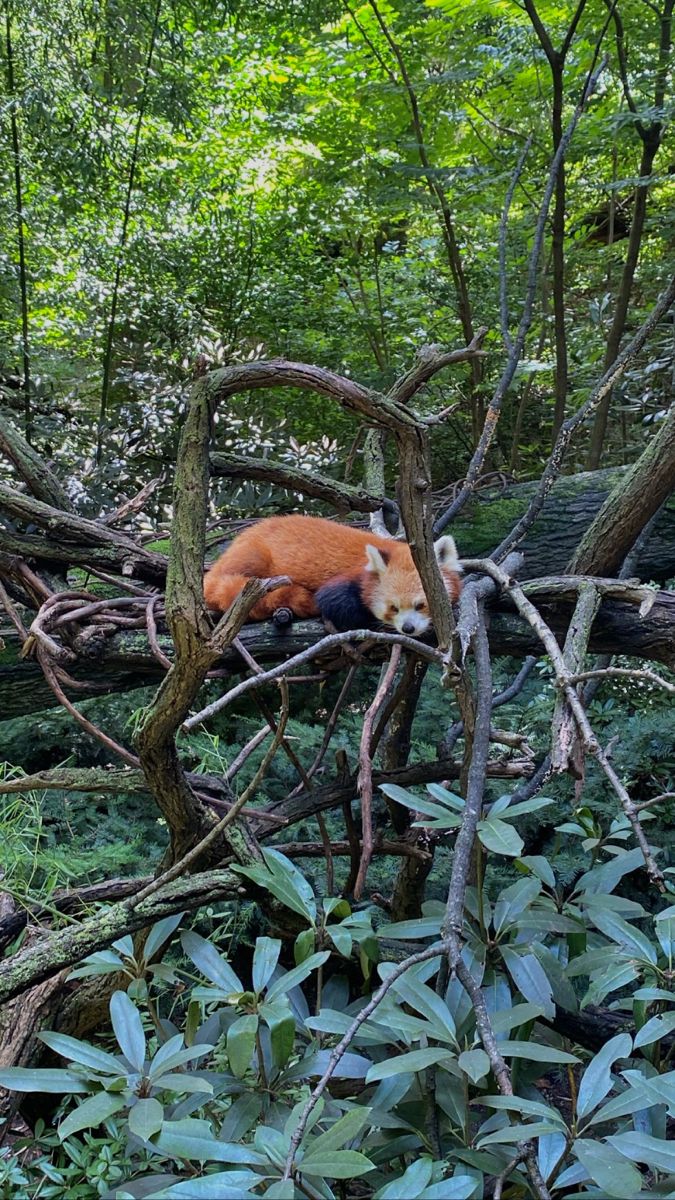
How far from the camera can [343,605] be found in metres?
2.05

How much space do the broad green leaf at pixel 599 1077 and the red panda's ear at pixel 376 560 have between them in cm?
130

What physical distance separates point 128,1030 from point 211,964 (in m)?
0.14

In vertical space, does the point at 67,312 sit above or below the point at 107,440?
above

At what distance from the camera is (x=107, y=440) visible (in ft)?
13.5

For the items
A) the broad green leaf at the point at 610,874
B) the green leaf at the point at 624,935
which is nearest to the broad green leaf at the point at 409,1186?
the green leaf at the point at 624,935

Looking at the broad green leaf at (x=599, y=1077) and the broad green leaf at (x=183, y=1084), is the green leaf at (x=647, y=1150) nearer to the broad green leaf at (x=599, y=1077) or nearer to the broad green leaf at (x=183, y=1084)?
the broad green leaf at (x=599, y=1077)

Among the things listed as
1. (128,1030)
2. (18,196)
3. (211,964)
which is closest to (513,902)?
(211,964)

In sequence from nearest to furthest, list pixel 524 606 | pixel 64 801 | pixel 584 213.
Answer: pixel 524 606
pixel 64 801
pixel 584 213

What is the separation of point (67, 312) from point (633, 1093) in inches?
204

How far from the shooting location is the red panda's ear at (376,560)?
2121mm

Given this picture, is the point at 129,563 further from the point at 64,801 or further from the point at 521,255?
the point at 521,255

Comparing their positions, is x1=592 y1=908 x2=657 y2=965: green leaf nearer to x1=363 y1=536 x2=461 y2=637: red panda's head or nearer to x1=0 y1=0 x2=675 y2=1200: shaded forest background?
x1=0 y1=0 x2=675 y2=1200: shaded forest background

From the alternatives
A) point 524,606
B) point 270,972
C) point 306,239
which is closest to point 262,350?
point 306,239

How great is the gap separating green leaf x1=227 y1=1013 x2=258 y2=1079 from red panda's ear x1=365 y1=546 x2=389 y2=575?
1.32m
